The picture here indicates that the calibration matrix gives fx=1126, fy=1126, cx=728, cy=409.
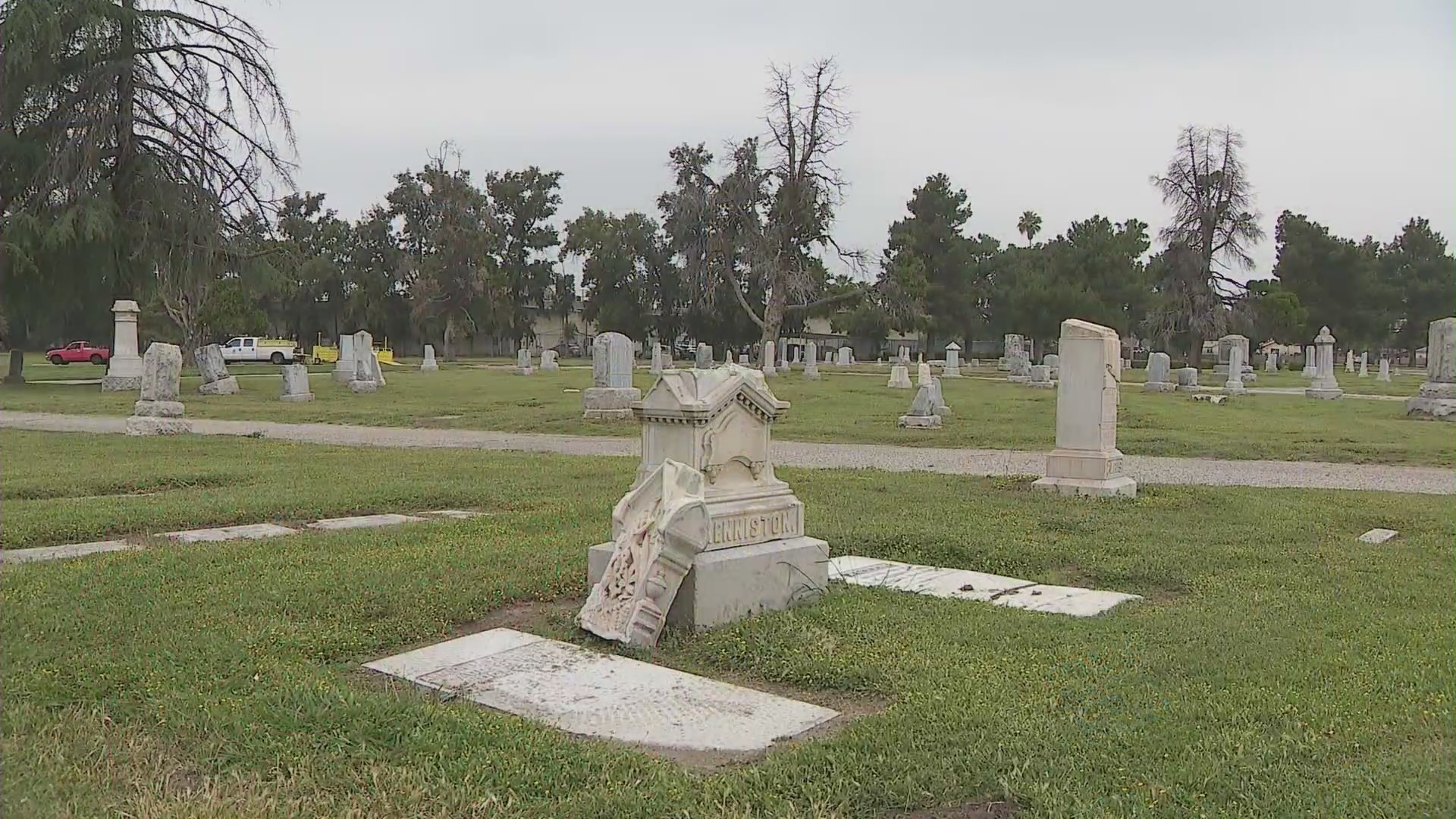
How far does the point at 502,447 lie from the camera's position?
14656 millimetres

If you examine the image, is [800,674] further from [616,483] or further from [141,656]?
[616,483]

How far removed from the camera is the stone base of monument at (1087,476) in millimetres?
9727

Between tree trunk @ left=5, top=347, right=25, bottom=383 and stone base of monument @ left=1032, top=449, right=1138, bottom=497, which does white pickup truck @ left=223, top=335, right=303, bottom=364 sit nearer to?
tree trunk @ left=5, top=347, right=25, bottom=383

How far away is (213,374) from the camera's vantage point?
85.0 feet

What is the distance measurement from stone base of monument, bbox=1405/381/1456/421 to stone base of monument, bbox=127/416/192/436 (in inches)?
834

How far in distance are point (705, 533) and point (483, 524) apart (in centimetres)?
314

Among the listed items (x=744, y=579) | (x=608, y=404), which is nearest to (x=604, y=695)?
(x=744, y=579)

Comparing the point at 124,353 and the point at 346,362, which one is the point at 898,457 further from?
the point at 124,353

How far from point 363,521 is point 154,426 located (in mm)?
9185

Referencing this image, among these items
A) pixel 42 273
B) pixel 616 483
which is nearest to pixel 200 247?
pixel 42 273

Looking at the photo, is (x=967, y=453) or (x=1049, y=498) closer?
(x=1049, y=498)

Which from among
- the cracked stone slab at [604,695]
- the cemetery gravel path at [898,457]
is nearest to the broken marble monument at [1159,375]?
the cemetery gravel path at [898,457]

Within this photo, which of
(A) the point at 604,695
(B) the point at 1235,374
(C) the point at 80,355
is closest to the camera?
(A) the point at 604,695

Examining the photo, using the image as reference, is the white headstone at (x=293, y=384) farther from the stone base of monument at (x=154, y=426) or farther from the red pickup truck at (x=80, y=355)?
the red pickup truck at (x=80, y=355)
